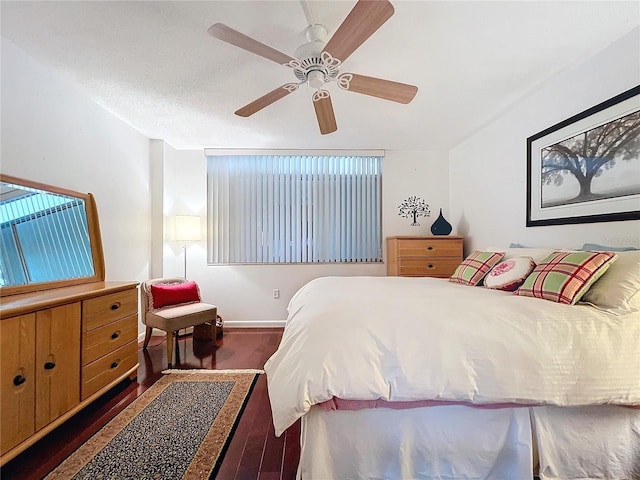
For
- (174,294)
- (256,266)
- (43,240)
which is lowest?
(174,294)

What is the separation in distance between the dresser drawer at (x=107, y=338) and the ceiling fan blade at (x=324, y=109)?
2.13 m

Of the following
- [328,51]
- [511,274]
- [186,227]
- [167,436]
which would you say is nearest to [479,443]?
[511,274]

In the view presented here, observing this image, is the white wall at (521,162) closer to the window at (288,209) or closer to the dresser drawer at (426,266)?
the dresser drawer at (426,266)

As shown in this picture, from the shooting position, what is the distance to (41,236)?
1.95 metres

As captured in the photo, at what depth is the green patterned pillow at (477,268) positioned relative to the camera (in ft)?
7.23

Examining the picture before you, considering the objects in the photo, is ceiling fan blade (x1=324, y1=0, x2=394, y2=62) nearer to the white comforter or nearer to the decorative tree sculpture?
the white comforter

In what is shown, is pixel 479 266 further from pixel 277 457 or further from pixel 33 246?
pixel 33 246

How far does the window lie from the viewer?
376 centimetres

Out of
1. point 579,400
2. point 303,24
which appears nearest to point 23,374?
point 303,24

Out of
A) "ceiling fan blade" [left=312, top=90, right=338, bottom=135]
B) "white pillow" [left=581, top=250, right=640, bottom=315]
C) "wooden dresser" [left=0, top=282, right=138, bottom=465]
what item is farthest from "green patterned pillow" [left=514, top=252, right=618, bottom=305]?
"wooden dresser" [left=0, top=282, right=138, bottom=465]

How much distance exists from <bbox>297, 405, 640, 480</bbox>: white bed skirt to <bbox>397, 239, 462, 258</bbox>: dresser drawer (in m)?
2.20

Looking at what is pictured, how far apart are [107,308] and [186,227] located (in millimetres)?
1628

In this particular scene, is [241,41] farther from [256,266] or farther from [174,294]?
[256,266]

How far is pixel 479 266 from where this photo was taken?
7.40 ft
